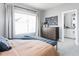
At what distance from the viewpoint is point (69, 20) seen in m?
1.19

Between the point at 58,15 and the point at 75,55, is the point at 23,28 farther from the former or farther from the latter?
the point at 75,55

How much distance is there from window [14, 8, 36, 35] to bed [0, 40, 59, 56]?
0.17 m

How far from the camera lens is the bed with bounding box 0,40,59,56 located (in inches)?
43.5

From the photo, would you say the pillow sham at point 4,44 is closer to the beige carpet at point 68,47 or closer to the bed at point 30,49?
the bed at point 30,49

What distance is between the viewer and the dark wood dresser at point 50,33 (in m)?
1.23

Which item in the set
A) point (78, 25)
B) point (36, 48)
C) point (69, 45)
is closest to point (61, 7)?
point (78, 25)

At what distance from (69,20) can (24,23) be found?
2.23 feet

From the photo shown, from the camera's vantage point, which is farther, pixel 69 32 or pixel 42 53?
pixel 69 32

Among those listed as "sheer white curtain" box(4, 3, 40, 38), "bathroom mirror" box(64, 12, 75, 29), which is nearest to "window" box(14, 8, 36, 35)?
"sheer white curtain" box(4, 3, 40, 38)

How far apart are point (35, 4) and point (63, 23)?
50 centimetres

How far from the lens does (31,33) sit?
1288mm

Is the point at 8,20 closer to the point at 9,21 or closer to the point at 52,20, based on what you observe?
the point at 9,21

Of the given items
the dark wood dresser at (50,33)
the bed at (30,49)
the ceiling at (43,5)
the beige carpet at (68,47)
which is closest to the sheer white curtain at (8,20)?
the bed at (30,49)

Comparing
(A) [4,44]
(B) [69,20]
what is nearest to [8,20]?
(A) [4,44]
